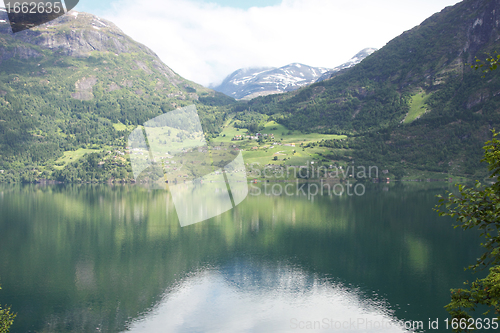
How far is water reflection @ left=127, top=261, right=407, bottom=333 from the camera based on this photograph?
2775 centimetres

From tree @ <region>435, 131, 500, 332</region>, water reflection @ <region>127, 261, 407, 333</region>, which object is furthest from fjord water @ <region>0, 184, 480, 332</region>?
tree @ <region>435, 131, 500, 332</region>

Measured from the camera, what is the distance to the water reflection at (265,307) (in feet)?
91.1

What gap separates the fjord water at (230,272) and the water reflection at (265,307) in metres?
0.10

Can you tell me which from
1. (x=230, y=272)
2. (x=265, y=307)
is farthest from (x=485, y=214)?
(x=230, y=272)

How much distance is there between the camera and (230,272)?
40.5 m

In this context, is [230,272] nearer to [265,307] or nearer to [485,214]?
[265,307]

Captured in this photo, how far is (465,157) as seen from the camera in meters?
172

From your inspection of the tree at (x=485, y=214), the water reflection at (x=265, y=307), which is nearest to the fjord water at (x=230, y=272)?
the water reflection at (x=265, y=307)

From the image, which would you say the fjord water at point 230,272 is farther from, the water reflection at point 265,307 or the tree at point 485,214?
the tree at point 485,214

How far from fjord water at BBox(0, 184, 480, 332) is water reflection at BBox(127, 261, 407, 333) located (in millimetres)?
97

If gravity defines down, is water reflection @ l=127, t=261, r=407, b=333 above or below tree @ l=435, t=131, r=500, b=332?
below

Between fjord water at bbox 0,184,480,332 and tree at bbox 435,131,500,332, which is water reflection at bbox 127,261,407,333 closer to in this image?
fjord water at bbox 0,184,480,332

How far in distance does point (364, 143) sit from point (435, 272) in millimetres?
163750

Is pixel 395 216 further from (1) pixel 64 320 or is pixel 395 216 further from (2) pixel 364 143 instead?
(2) pixel 364 143
